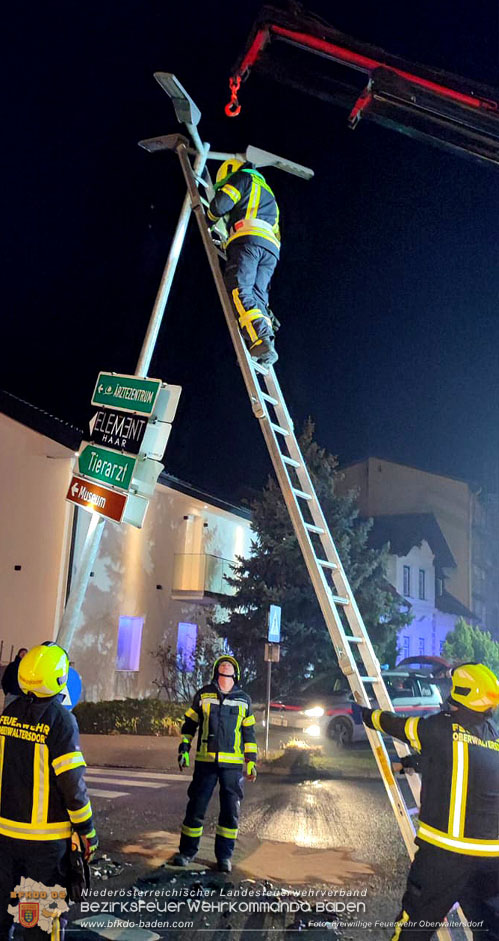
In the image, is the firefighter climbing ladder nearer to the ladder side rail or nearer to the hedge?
the ladder side rail

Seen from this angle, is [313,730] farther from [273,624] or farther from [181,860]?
[181,860]

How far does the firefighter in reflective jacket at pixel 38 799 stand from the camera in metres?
3.68

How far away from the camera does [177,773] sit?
11.2 metres

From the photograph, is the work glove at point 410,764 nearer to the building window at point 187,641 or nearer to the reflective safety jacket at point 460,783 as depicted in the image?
the reflective safety jacket at point 460,783

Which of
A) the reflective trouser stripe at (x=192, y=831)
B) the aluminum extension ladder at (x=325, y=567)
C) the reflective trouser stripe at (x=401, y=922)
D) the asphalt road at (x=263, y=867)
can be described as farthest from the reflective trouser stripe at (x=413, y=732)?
the reflective trouser stripe at (x=192, y=831)

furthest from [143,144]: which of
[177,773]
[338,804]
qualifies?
[177,773]

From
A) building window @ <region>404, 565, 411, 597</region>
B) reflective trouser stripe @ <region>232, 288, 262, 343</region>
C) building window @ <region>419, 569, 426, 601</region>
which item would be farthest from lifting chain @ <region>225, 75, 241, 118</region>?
building window @ <region>419, 569, 426, 601</region>

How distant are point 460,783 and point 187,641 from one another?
18.6 meters

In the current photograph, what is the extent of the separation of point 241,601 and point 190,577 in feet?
5.77

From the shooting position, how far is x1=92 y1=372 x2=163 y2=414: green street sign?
5414 millimetres

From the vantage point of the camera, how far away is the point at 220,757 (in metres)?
Result: 6.02

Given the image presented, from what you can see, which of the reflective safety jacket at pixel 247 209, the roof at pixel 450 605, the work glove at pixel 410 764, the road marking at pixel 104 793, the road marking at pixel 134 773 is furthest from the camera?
the roof at pixel 450 605

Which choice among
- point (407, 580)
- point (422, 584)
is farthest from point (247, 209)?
point (422, 584)

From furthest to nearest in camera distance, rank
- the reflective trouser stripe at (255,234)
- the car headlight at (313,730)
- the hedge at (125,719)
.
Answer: the hedge at (125,719) < the car headlight at (313,730) < the reflective trouser stripe at (255,234)
